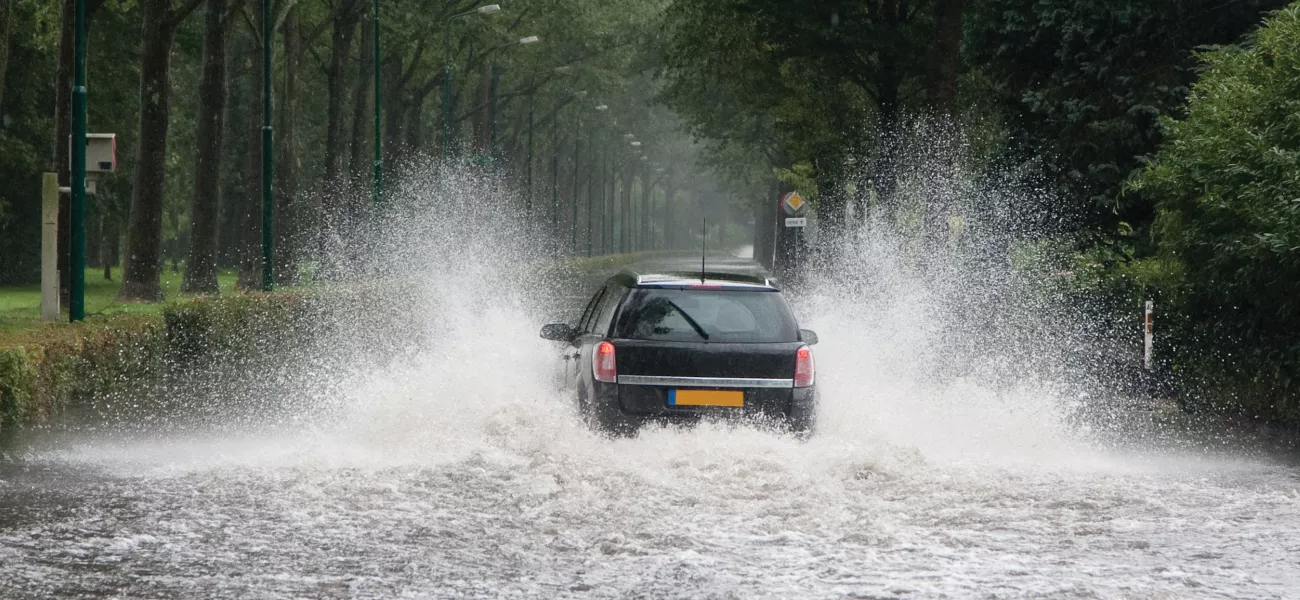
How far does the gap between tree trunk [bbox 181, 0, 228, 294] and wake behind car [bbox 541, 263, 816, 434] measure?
860 inches

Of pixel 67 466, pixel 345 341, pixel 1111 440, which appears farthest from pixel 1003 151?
pixel 67 466

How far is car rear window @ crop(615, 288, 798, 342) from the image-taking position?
11773 millimetres

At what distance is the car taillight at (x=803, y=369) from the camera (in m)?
11.7

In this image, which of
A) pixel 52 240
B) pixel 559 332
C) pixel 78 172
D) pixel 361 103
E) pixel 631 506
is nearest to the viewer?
pixel 631 506

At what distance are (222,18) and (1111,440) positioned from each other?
2228 centimetres

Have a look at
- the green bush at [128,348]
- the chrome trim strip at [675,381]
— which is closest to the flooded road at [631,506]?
the chrome trim strip at [675,381]

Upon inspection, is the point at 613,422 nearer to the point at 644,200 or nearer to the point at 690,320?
the point at 690,320

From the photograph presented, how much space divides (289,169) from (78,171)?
17.7 m

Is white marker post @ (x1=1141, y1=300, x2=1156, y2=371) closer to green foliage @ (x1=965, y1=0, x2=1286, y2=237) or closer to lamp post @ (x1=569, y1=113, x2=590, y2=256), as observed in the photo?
green foliage @ (x1=965, y1=0, x2=1286, y2=237)

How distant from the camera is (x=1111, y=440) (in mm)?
14000

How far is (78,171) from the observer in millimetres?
20750

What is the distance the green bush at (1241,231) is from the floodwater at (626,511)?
2.14 metres

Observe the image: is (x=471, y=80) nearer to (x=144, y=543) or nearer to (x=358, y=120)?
(x=358, y=120)

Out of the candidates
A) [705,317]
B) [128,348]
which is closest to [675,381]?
[705,317]
